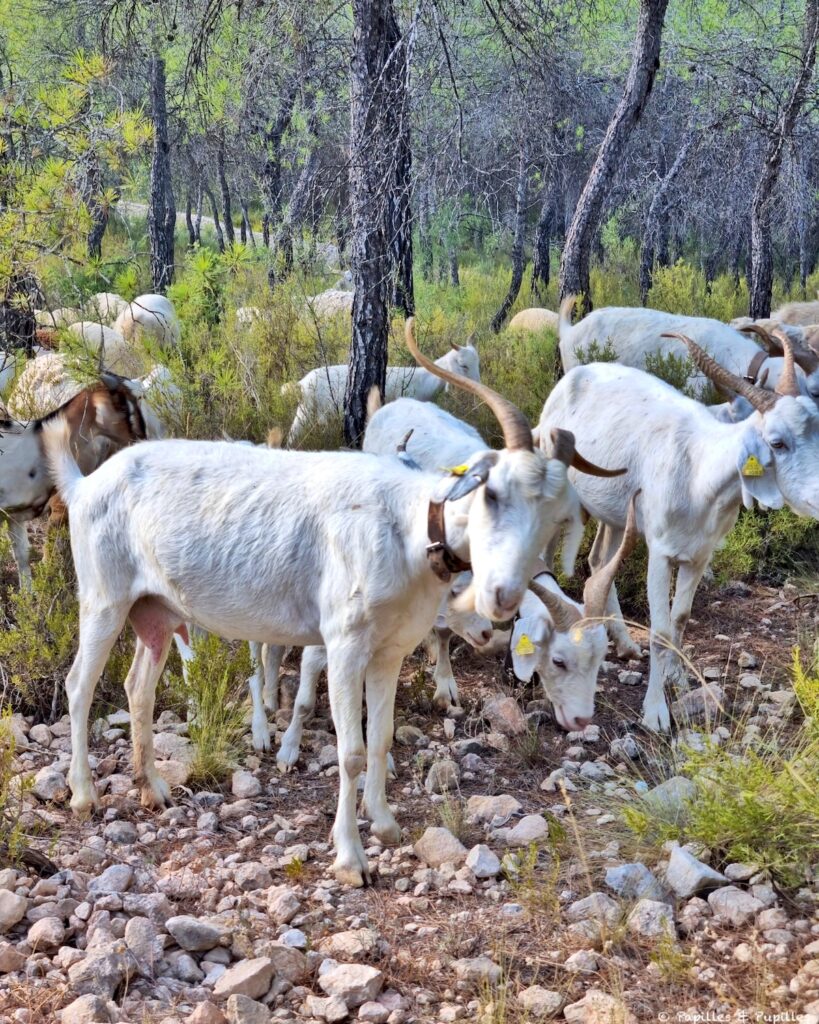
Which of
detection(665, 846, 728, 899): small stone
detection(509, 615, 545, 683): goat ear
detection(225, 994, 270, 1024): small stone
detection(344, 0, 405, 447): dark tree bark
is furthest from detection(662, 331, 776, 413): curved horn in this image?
detection(225, 994, 270, 1024): small stone

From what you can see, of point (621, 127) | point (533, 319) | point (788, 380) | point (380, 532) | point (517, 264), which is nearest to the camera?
point (380, 532)

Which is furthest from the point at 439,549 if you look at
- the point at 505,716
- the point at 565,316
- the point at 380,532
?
the point at 565,316

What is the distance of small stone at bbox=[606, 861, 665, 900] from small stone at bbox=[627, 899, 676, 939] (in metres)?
0.09

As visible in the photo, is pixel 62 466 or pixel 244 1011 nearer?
pixel 244 1011

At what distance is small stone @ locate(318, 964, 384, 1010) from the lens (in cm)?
326

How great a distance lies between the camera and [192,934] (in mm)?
3490

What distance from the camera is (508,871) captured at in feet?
13.1

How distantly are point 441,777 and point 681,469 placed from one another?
A: 2.11m

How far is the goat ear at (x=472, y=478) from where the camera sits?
366cm

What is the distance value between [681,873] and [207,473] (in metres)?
2.37

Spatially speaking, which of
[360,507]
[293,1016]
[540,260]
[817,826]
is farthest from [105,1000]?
[540,260]

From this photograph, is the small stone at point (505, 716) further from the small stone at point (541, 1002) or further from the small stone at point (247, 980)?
the small stone at point (247, 980)

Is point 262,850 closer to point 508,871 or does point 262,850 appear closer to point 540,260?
point 508,871

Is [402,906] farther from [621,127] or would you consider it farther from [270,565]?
[621,127]
